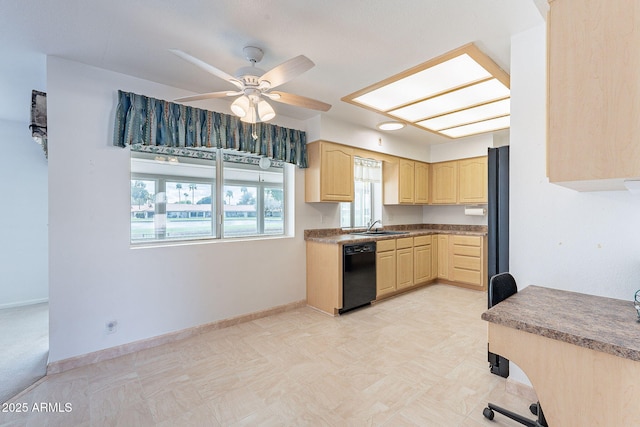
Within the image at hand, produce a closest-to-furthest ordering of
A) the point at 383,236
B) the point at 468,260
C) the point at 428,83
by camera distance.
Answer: the point at 428,83 < the point at 383,236 < the point at 468,260

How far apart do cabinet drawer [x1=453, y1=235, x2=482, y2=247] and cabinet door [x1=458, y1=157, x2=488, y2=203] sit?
0.69 metres

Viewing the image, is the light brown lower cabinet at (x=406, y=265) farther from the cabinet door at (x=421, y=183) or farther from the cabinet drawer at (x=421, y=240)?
the cabinet door at (x=421, y=183)

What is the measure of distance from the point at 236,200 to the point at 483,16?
2.99 meters

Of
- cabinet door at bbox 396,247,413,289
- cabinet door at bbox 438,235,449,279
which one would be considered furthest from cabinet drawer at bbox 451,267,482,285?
cabinet door at bbox 396,247,413,289

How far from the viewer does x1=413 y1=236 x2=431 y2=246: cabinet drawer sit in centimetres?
465

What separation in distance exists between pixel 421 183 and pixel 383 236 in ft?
6.49

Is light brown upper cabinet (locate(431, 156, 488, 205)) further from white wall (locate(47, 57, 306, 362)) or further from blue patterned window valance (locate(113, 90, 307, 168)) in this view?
white wall (locate(47, 57, 306, 362))

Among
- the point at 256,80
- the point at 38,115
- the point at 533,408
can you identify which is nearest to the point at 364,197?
the point at 256,80

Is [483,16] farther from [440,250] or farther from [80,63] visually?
[440,250]

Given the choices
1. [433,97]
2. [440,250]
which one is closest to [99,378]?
[433,97]

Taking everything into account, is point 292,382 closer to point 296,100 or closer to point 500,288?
point 500,288

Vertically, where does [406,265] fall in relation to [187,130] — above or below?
below

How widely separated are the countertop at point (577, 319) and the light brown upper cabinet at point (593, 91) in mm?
644

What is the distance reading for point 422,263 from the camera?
15.6 feet
